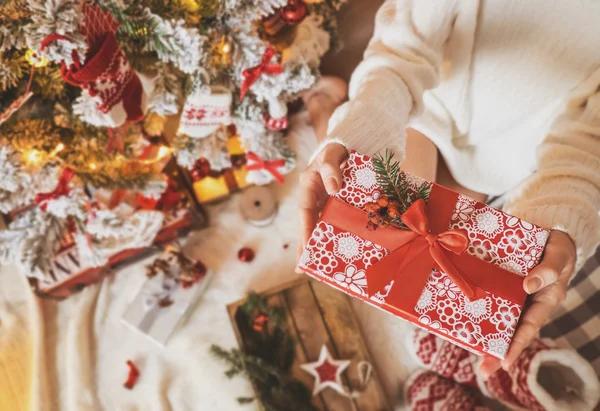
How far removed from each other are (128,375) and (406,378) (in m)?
0.79

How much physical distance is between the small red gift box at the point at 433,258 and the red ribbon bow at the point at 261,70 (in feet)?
1.33

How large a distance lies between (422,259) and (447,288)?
1.9 inches

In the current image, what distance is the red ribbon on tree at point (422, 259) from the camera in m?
0.57

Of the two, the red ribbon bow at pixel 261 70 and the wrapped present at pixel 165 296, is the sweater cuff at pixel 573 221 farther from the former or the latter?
the wrapped present at pixel 165 296

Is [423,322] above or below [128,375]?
above

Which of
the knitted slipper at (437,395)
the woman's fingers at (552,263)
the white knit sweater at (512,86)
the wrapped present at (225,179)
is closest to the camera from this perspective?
the woman's fingers at (552,263)

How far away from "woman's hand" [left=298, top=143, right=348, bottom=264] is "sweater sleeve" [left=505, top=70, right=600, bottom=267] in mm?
295

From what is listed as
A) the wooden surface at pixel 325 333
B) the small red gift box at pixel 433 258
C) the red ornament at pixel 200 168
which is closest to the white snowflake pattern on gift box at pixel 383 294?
the small red gift box at pixel 433 258

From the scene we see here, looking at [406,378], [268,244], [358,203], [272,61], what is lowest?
[406,378]

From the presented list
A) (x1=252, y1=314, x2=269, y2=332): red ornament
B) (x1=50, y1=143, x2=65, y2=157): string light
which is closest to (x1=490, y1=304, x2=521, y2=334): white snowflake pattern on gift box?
(x1=252, y1=314, x2=269, y2=332): red ornament

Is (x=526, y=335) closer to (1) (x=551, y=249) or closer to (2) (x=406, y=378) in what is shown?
(1) (x=551, y=249)

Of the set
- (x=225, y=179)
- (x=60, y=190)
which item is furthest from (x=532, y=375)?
(x=60, y=190)

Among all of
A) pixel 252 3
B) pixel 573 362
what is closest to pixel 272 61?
pixel 252 3

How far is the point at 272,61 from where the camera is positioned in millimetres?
932
